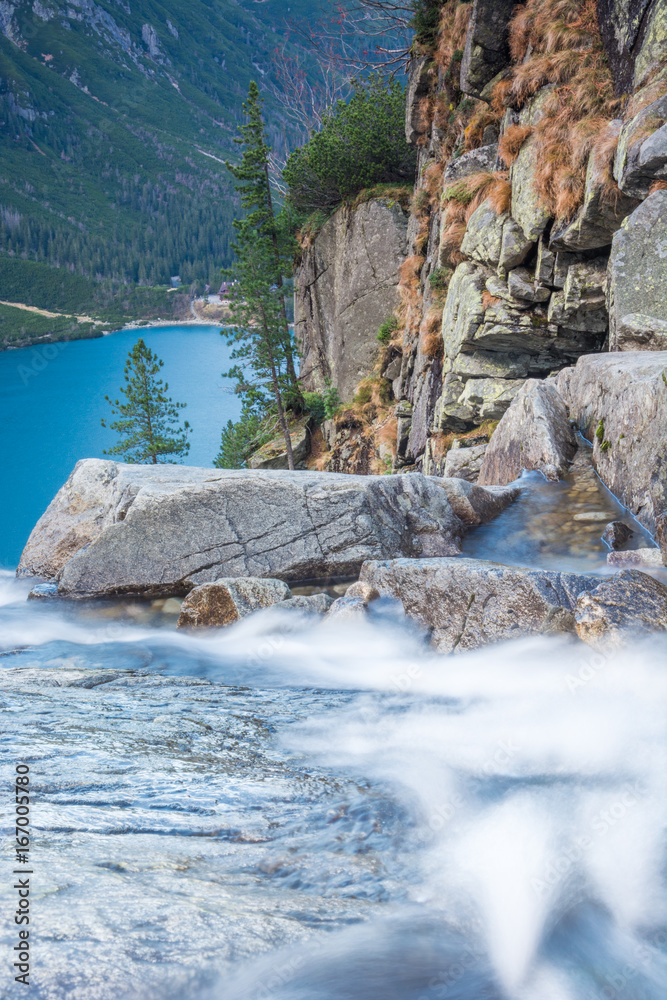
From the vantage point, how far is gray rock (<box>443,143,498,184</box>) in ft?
62.6

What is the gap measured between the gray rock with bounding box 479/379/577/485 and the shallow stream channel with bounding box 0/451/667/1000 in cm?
629

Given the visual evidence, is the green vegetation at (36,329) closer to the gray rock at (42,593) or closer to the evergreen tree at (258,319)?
the evergreen tree at (258,319)

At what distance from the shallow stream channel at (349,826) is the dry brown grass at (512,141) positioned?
16766mm

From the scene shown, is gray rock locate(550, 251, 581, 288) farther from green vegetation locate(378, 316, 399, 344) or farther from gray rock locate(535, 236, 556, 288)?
green vegetation locate(378, 316, 399, 344)

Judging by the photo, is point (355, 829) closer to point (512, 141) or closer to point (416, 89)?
point (512, 141)

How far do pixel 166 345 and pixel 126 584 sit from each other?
91.4 metres

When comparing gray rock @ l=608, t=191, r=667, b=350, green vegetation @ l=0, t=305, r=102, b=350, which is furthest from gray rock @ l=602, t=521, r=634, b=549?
green vegetation @ l=0, t=305, r=102, b=350

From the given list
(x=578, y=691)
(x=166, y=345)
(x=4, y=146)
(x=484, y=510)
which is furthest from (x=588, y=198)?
(x=4, y=146)

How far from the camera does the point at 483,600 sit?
20.8 feet

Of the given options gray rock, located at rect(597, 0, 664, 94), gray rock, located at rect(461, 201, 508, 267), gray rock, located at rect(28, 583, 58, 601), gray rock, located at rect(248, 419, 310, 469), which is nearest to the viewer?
gray rock, located at rect(28, 583, 58, 601)

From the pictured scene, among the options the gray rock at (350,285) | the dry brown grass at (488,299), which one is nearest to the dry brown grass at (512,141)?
the dry brown grass at (488,299)

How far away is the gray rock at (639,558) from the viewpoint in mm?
6873

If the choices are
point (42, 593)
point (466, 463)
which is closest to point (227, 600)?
point (42, 593)

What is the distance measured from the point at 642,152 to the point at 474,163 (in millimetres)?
9940
